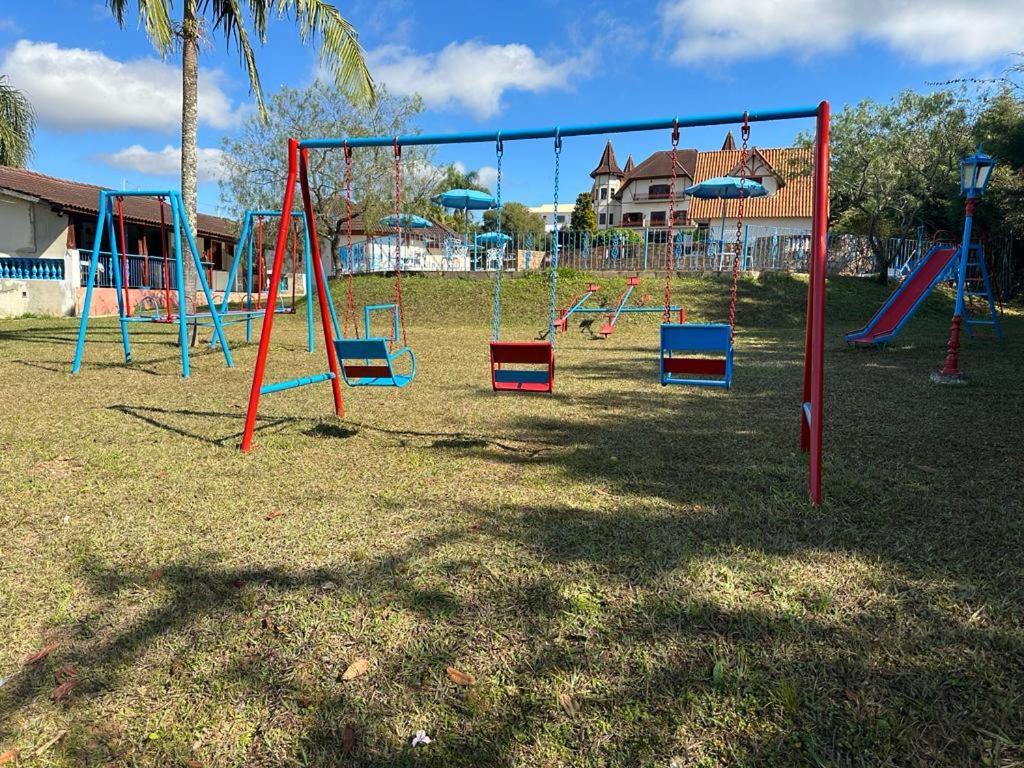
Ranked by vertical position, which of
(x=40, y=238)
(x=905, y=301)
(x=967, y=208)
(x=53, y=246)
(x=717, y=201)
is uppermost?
(x=717, y=201)

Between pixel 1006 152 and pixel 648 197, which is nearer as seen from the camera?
pixel 1006 152

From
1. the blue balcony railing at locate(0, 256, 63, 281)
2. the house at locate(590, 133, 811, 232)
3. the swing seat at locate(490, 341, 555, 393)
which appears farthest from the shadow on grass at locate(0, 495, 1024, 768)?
the house at locate(590, 133, 811, 232)

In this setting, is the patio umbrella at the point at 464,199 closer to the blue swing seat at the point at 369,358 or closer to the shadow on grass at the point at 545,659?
the blue swing seat at the point at 369,358

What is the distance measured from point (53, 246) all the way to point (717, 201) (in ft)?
108

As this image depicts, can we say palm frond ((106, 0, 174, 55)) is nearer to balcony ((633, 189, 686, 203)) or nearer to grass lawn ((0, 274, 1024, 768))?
grass lawn ((0, 274, 1024, 768))

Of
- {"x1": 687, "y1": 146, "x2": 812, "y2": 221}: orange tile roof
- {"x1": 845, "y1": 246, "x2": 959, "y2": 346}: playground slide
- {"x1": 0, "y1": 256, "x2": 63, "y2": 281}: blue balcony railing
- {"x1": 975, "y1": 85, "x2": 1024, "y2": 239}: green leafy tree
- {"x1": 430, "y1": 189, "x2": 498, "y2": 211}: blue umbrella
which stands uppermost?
{"x1": 687, "y1": 146, "x2": 812, "y2": 221}: orange tile roof

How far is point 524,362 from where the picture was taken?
486 centimetres

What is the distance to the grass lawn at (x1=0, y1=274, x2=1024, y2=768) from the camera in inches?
76.6

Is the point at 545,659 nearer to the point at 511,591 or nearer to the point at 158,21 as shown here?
the point at 511,591

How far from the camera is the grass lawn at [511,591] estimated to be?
1945 mm

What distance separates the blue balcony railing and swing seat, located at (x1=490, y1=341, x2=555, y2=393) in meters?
17.3

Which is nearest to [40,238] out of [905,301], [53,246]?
[53,246]

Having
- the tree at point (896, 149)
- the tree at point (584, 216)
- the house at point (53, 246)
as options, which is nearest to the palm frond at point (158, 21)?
the house at point (53, 246)

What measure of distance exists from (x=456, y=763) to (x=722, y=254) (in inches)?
783
